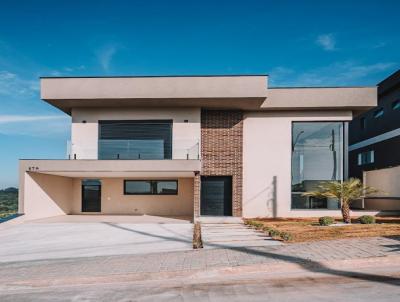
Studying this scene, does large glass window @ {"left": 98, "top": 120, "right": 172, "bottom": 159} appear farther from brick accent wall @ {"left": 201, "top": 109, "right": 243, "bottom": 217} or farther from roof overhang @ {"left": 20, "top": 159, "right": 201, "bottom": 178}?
brick accent wall @ {"left": 201, "top": 109, "right": 243, "bottom": 217}

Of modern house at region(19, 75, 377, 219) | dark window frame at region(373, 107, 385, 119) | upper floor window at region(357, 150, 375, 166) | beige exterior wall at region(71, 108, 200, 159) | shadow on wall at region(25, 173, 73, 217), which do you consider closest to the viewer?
shadow on wall at region(25, 173, 73, 217)

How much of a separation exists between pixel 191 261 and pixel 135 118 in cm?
1166

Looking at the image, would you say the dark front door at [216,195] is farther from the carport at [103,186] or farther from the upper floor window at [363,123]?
the upper floor window at [363,123]

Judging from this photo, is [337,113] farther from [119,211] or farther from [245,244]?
[119,211]

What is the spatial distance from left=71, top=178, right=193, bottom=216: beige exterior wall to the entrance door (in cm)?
29

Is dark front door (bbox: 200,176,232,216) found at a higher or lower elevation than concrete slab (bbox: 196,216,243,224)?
higher

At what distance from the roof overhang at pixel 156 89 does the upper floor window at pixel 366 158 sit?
1361cm

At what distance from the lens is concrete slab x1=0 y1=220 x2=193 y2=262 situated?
9.78m

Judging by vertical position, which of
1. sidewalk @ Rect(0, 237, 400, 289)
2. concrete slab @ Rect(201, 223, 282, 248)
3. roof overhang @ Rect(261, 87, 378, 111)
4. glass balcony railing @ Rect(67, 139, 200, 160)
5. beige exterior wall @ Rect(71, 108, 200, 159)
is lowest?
concrete slab @ Rect(201, 223, 282, 248)

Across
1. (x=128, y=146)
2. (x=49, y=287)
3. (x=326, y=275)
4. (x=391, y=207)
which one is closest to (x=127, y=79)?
(x=128, y=146)

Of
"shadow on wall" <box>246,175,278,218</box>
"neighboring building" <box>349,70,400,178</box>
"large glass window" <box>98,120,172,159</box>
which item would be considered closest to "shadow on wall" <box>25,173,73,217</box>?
"large glass window" <box>98,120,172,159</box>

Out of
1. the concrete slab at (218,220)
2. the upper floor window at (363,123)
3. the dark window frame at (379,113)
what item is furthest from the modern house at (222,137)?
the upper floor window at (363,123)

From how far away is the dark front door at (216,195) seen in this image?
1847 cm

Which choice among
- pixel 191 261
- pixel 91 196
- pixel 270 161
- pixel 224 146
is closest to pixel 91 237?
pixel 191 261
